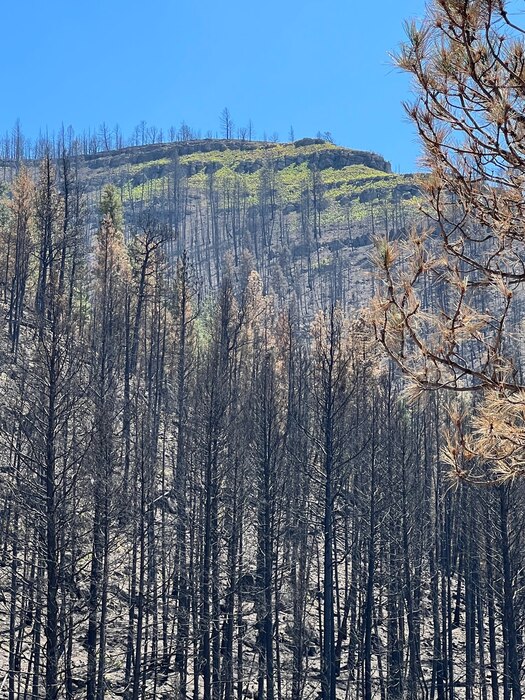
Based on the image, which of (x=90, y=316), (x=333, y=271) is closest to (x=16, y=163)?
(x=333, y=271)

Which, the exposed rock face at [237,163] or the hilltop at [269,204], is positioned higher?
the exposed rock face at [237,163]

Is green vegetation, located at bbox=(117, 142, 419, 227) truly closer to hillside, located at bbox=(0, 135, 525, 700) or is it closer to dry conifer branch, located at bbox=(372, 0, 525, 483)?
hillside, located at bbox=(0, 135, 525, 700)

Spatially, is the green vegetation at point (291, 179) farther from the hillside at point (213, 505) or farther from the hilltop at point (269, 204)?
the hillside at point (213, 505)

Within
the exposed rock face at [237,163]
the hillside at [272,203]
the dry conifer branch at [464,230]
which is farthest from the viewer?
the exposed rock face at [237,163]

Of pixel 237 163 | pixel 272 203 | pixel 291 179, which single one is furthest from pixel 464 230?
pixel 237 163

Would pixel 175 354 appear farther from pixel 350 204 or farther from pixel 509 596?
pixel 350 204

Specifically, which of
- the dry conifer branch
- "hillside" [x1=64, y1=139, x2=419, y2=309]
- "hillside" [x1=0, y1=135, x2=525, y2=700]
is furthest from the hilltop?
the dry conifer branch

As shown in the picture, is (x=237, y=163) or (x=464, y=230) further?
(x=237, y=163)

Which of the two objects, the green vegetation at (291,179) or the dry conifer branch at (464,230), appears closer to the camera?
the dry conifer branch at (464,230)

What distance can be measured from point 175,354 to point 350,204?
90252 millimetres

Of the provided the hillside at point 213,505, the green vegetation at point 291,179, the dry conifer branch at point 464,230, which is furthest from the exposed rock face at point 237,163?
the dry conifer branch at point 464,230

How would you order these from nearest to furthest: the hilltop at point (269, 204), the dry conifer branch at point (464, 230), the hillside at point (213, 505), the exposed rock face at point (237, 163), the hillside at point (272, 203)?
the dry conifer branch at point (464, 230)
the hillside at point (213, 505)
the hilltop at point (269, 204)
the hillside at point (272, 203)
the exposed rock face at point (237, 163)

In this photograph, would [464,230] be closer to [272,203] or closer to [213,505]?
[213,505]

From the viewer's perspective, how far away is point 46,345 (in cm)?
1362
